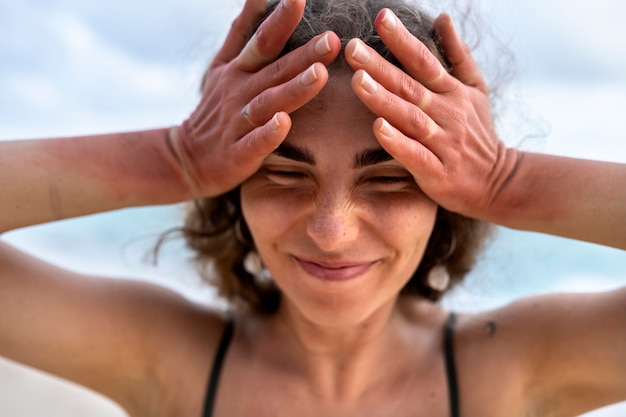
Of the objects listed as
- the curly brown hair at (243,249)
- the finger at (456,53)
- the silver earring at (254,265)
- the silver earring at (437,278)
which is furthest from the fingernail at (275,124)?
the silver earring at (437,278)

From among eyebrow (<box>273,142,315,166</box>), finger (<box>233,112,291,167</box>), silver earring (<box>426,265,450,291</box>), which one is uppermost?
finger (<box>233,112,291,167</box>)

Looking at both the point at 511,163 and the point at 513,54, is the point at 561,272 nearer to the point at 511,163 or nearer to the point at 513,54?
the point at 513,54

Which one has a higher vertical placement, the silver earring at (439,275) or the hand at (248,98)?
the hand at (248,98)

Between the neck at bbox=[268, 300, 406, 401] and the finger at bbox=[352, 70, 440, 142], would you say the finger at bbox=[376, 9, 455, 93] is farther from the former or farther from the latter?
the neck at bbox=[268, 300, 406, 401]

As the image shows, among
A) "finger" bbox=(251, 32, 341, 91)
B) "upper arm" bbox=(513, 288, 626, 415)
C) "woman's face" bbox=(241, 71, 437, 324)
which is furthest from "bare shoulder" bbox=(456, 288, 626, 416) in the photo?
"finger" bbox=(251, 32, 341, 91)

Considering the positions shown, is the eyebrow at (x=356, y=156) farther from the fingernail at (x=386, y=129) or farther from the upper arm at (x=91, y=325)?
the upper arm at (x=91, y=325)

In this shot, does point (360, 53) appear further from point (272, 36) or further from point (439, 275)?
point (439, 275)

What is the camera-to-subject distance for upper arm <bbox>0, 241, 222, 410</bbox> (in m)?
1.63

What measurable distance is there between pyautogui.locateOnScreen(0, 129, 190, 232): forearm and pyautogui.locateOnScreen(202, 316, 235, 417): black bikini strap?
0.54 m

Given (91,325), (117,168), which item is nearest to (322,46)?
(117,168)

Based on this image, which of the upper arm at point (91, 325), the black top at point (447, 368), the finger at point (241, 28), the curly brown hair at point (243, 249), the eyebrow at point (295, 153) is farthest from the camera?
the curly brown hair at point (243, 249)

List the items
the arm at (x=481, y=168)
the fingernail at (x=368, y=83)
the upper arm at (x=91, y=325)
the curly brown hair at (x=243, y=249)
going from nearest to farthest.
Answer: the fingernail at (x=368, y=83), the arm at (x=481, y=168), the upper arm at (x=91, y=325), the curly brown hair at (x=243, y=249)

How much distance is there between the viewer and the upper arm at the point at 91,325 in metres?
1.63

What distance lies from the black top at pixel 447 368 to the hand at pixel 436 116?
0.49 metres
